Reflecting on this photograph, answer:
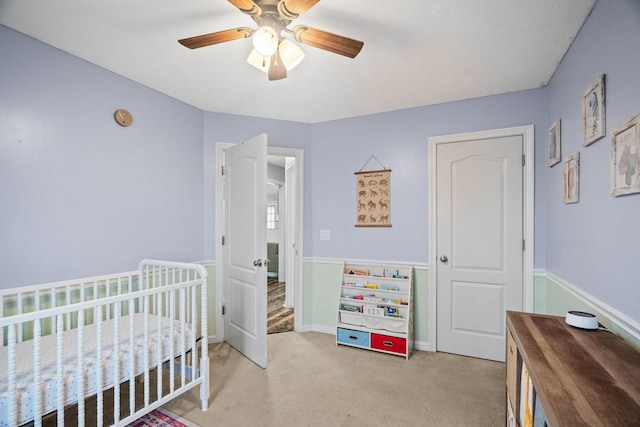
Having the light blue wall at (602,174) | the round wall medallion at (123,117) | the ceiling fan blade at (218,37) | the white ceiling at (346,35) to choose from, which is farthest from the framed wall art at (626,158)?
the round wall medallion at (123,117)

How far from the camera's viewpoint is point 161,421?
179 cm

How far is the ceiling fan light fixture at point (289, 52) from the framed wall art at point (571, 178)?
1.63 metres

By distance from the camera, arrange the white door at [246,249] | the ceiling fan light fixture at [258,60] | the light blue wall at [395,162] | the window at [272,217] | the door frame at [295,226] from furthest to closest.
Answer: the window at [272,217]
the door frame at [295,226]
the light blue wall at [395,162]
the white door at [246,249]
the ceiling fan light fixture at [258,60]

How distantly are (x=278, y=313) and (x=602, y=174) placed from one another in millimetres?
3421

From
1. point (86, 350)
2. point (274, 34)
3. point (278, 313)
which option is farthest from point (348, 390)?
point (274, 34)

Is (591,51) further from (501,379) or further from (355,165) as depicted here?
(501,379)

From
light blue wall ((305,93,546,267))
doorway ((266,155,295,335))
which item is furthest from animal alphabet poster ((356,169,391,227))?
doorway ((266,155,295,335))

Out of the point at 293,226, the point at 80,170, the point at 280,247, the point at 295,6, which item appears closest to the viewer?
the point at 295,6

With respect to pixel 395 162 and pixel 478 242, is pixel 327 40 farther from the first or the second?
pixel 478 242

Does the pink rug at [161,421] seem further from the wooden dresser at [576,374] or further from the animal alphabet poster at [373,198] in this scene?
the animal alphabet poster at [373,198]

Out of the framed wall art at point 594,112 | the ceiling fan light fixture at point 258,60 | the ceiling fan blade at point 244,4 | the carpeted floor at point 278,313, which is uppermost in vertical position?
the ceiling fan blade at point 244,4

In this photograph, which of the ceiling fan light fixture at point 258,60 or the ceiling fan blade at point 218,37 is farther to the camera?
the ceiling fan light fixture at point 258,60

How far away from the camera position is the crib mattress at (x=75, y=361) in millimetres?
1238

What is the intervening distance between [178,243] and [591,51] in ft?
10.1
